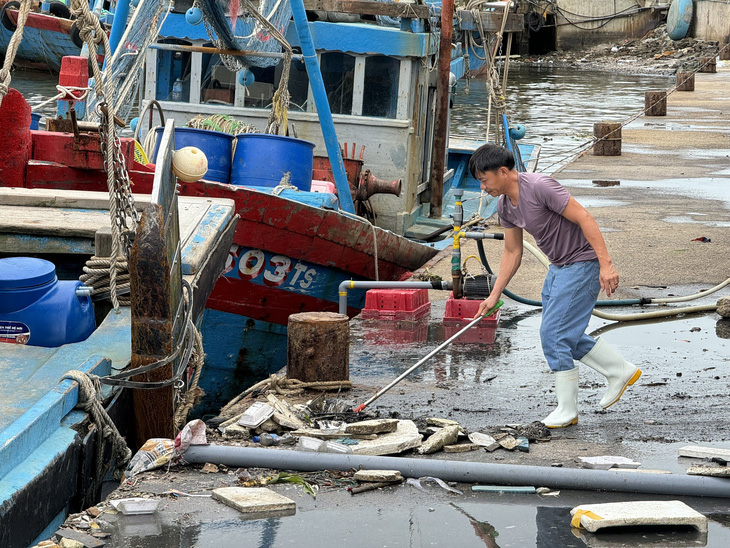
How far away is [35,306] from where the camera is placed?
15.0 ft

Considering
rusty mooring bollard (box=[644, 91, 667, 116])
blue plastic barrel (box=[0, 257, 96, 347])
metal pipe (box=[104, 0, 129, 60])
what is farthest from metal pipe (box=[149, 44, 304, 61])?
rusty mooring bollard (box=[644, 91, 667, 116])

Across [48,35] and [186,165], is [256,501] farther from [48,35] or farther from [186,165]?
[48,35]

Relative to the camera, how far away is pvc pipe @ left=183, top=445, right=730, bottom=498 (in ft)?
13.0

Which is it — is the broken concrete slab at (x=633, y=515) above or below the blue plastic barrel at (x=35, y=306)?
below

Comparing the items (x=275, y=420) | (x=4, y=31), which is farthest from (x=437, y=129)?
(x=4, y=31)

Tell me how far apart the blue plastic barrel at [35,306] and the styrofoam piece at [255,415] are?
0.94 metres

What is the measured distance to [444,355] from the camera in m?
6.31

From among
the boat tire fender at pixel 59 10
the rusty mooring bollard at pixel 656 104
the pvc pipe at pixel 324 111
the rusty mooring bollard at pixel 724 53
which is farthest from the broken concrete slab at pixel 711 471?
the rusty mooring bollard at pixel 724 53

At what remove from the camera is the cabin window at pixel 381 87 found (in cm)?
987

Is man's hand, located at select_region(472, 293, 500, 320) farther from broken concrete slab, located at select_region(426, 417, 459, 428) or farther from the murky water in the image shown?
the murky water

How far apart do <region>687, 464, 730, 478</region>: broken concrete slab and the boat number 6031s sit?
4504 millimetres

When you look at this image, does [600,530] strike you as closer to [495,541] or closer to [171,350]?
[495,541]

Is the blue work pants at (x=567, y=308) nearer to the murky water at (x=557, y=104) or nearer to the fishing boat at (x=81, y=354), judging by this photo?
the fishing boat at (x=81, y=354)

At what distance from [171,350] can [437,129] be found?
7233mm
